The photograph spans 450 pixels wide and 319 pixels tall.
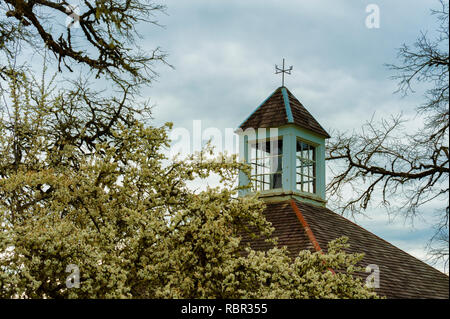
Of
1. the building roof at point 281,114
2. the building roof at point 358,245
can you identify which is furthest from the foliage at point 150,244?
the building roof at point 281,114

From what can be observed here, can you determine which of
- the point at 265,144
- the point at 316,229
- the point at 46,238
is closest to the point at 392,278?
the point at 316,229

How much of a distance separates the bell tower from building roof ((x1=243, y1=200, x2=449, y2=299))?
474 mm

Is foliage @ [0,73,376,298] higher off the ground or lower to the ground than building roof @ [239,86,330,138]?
lower

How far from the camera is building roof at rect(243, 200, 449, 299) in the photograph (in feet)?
42.1

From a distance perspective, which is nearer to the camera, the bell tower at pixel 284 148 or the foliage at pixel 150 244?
the foliage at pixel 150 244

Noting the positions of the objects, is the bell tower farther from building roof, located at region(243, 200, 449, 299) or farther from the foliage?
the foliage

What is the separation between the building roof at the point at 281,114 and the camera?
15359 mm

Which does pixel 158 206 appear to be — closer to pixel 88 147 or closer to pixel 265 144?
pixel 88 147

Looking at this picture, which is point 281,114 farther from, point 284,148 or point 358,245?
point 358,245

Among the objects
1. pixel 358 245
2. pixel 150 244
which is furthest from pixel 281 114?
pixel 150 244

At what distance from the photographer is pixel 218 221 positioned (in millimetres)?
7023

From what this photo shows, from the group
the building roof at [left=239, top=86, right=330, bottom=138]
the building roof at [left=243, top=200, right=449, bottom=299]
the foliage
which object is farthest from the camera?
the building roof at [left=239, top=86, right=330, bottom=138]

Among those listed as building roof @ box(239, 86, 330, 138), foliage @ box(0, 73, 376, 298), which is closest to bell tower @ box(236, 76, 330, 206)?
building roof @ box(239, 86, 330, 138)

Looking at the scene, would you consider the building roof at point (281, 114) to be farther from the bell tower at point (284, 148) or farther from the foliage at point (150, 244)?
the foliage at point (150, 244)
